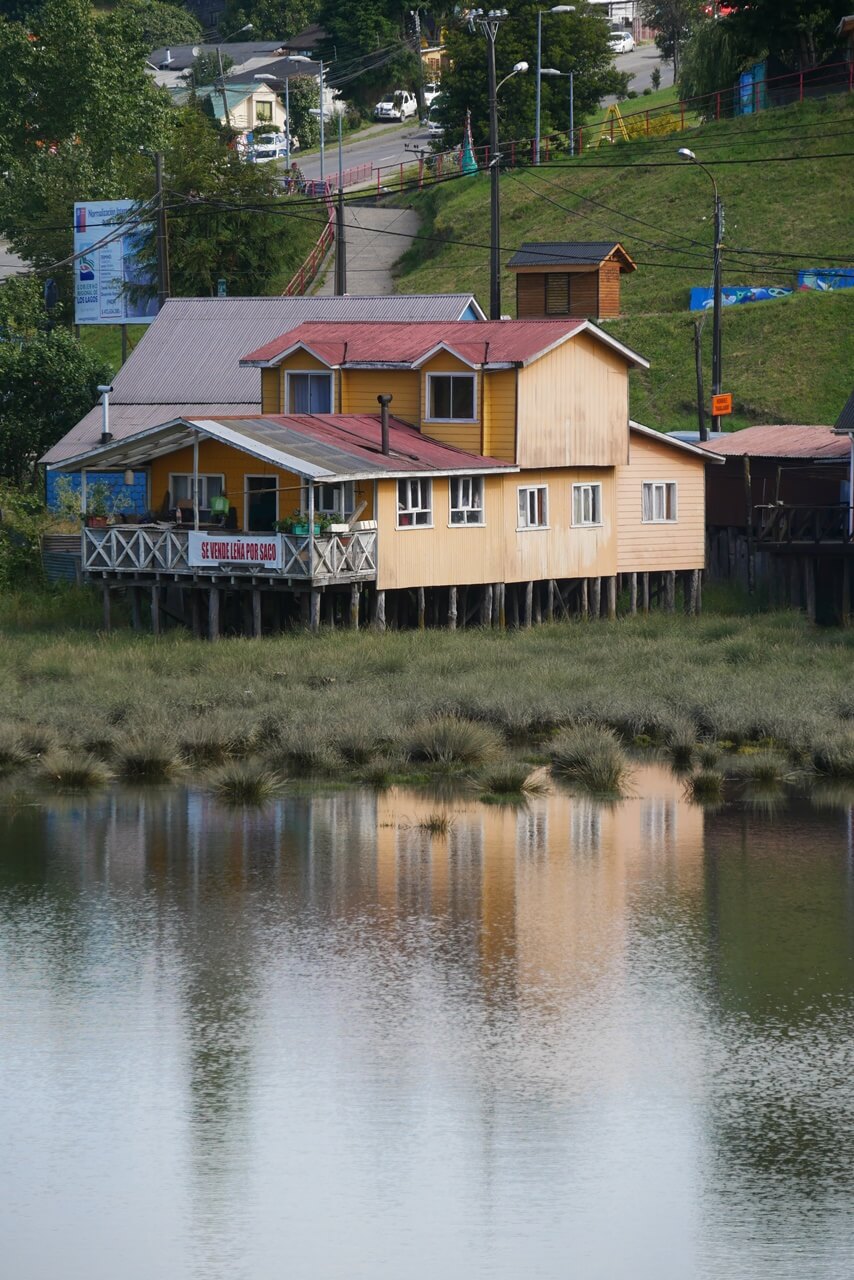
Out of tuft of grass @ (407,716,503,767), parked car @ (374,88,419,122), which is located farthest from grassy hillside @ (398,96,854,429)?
tuft of grass @ (407,716,503,767)

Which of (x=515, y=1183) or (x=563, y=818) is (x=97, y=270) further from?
(x=515, y=1183)

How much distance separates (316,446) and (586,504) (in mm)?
8249

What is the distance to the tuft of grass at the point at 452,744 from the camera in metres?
31.5

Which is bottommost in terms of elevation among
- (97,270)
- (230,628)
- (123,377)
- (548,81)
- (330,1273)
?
(330,1273)

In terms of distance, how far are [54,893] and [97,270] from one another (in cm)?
4838

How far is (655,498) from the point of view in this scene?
50.4m

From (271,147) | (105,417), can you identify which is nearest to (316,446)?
(105,417)

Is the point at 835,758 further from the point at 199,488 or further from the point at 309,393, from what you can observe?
the point at 309,393

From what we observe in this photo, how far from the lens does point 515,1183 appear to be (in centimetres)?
1506

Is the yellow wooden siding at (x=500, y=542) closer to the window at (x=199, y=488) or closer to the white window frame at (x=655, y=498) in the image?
the white window frame at (x=655, y=498)

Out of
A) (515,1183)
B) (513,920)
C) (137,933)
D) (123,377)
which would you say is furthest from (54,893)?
(123,377)

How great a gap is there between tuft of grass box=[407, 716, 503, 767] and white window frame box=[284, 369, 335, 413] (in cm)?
1686

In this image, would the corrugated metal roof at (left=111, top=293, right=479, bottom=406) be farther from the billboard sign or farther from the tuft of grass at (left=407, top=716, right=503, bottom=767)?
the tuft of grass at (left=407, top=716, right=503, bottom=767)

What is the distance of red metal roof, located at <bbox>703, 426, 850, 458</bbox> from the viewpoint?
164 ft
